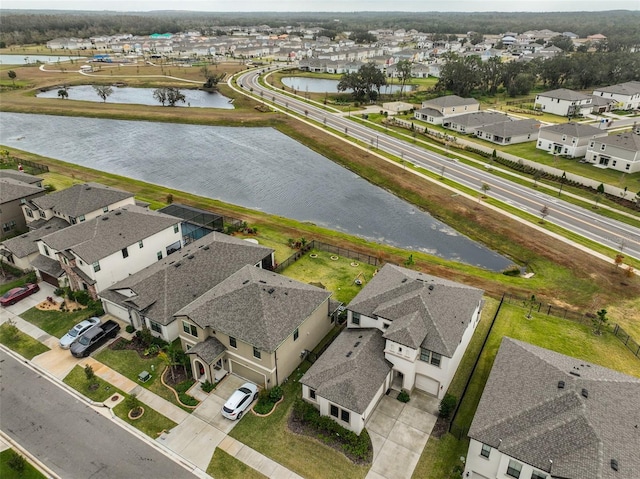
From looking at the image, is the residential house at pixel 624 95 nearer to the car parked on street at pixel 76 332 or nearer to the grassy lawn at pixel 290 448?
the grassy lawn at pixel 290 448

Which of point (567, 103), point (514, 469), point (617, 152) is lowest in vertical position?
point (514, 469)

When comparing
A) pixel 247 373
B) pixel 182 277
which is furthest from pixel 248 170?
pixel 247 373

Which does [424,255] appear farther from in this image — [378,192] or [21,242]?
[21,242]

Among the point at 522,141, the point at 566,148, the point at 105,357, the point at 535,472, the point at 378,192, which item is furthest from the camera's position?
the point at 522,141

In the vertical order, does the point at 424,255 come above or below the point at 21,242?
below

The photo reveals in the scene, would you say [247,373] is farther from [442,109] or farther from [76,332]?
[442,109]

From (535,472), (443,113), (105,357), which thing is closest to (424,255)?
(535,472)

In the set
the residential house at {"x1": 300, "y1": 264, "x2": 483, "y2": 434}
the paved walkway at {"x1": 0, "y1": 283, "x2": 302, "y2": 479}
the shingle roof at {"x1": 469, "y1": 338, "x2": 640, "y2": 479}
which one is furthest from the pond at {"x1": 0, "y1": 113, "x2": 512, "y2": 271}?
the paved walkway at {"x1": 0, "y1": 283, "x2": 302, "y2": 479}
